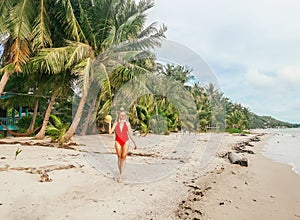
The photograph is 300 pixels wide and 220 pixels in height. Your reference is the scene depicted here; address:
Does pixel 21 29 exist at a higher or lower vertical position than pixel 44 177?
higher

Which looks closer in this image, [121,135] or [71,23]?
[121,135]

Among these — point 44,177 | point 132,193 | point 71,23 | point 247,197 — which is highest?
point 71,23

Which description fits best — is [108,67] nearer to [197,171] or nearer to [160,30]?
[160,30]

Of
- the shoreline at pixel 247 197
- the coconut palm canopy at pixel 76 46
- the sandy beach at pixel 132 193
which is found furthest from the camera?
the coconut palm canopy at pixel 76 46

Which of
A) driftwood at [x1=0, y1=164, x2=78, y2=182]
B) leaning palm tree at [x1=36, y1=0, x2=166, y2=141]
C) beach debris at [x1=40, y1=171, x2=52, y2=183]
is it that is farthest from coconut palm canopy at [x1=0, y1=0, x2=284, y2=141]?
beach debris at [x1=40, y1=171, x2=52, y2=183]

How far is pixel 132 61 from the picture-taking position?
1379 centimetres

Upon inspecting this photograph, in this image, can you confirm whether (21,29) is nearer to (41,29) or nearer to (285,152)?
(41,29)

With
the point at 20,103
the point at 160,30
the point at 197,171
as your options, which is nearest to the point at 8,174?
the point at 197,171

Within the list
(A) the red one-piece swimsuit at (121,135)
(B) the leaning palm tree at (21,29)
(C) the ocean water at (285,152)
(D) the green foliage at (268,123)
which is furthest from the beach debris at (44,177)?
(D) the green foliage at (268,123)

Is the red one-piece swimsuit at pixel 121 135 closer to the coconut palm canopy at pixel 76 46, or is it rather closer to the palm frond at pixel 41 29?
the coconut palm canopy at pixel 76 46

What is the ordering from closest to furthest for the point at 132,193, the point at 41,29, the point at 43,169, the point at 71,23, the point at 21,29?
the point at 132,193, the point at 43,169, the point at 21,29, the point at 41,29, the point at 71,23

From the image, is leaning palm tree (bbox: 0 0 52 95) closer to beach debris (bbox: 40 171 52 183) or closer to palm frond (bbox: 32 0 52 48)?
palm frond (bbox: 32 0 52 48)

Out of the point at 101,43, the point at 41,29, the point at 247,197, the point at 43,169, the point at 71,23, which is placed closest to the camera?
the point at 247,197

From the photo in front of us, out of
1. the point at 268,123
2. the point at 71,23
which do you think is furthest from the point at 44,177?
the point at 268,123
